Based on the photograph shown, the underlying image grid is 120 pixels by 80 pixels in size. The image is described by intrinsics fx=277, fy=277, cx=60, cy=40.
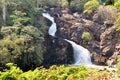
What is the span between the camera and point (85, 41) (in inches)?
1235

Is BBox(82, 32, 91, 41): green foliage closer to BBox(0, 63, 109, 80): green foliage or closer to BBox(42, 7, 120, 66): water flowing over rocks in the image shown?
BBox(42, 7, 120, 66): water flowing over rocks

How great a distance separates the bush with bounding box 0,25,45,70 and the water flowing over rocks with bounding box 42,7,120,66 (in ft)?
12.6

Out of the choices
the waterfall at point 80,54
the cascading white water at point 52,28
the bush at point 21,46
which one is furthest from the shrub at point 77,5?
the bush at point 21,46

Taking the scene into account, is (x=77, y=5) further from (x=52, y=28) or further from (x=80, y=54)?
Result: (x=80, y=54)

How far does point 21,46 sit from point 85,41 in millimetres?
9605

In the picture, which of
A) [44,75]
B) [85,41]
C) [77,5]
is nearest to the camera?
[44,75]

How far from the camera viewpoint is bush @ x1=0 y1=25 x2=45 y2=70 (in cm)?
2308

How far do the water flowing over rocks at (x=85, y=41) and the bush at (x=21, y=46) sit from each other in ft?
12.6

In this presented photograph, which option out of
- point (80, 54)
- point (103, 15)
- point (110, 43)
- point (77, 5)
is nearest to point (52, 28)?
point (80, 54)

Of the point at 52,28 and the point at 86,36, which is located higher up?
the point at 52,28

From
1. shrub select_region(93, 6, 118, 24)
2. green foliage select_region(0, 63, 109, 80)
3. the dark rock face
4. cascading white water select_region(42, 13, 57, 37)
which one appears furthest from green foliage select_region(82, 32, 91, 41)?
green foliage select_region(0, 63, 109, 80)

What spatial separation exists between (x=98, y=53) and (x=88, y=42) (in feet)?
5.63

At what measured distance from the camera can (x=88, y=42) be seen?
31.1m

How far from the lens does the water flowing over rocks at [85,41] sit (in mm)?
29375
